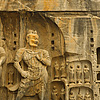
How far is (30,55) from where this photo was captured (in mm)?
10289

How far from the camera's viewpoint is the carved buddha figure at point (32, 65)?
10.1 m

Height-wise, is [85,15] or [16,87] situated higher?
[85,15]

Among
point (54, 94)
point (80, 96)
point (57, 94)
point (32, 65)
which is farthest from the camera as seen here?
point (57, 94)

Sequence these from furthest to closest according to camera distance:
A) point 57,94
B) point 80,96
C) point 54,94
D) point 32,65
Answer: point 57,94, point 54,94, point 80,96, point 32,65

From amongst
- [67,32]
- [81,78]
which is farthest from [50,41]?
[81,78]

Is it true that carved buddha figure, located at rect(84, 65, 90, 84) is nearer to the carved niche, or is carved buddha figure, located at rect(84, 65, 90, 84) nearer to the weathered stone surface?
the weathered stone surface

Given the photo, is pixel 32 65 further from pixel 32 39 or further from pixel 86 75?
pixel 86 75

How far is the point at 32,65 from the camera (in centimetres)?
1021

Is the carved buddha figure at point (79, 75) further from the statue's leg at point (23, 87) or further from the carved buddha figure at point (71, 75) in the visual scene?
the statue's leg at point (23, 87)

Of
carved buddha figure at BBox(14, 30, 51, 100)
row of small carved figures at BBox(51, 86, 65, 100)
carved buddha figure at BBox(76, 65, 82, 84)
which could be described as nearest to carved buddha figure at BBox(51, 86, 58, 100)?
row of small carved figures at BBox(51, 86, 65, 100)

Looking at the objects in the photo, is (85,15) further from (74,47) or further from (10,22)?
(10,22)

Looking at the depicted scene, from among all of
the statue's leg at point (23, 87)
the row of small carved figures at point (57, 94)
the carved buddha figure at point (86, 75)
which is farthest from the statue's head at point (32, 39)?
the carved buddha figure at point (86, 75)

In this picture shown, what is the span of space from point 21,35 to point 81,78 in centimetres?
198

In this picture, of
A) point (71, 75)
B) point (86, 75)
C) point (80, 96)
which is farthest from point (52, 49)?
point (80, 96)
